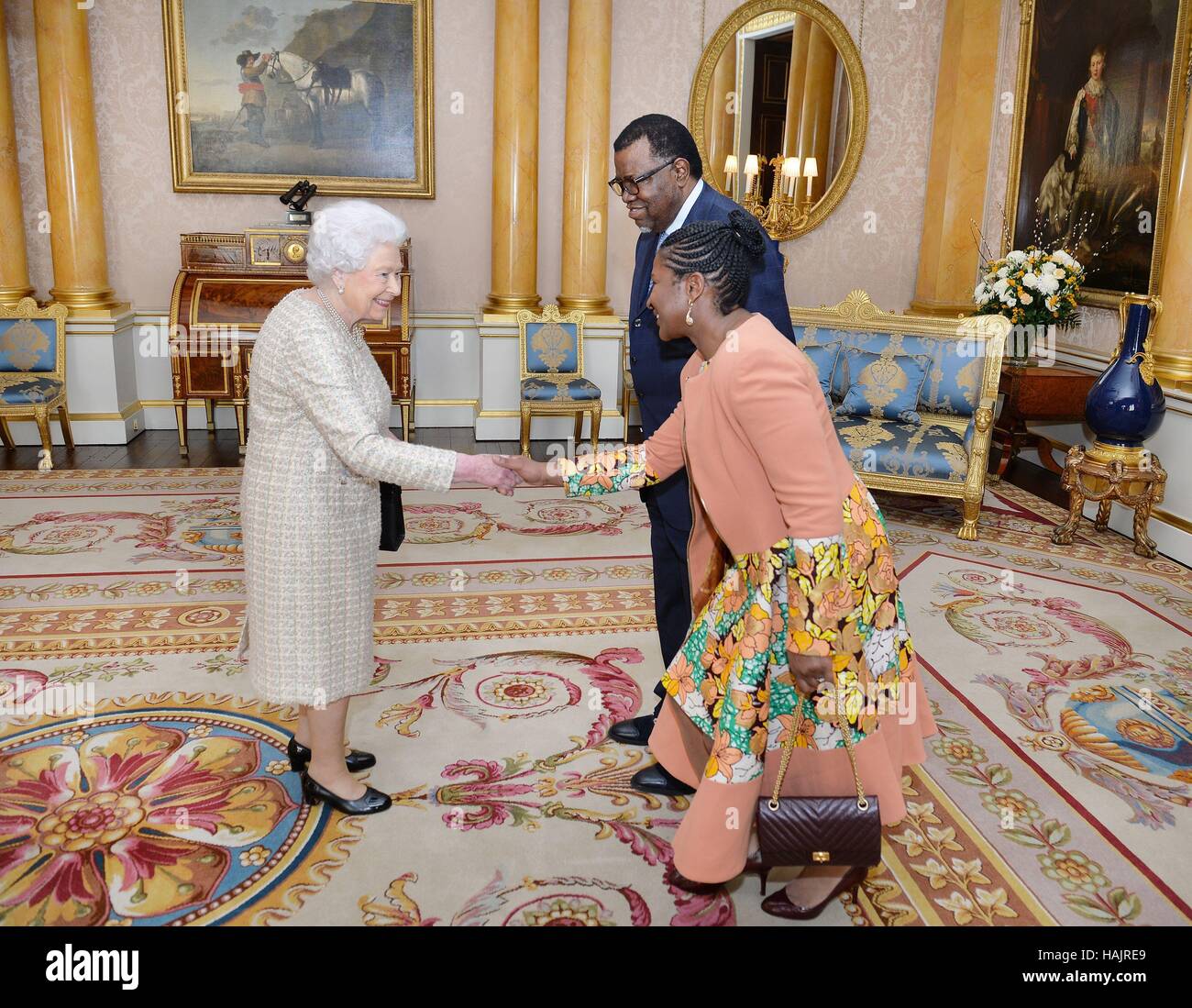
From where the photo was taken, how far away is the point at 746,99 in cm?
870

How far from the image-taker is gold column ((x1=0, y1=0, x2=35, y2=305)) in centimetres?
748

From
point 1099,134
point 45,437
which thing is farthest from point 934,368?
point 45,437

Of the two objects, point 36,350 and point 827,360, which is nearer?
point 827,360

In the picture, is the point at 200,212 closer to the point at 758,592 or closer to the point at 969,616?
the point at 969,616

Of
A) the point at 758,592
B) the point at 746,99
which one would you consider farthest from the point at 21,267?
the point at 758,592

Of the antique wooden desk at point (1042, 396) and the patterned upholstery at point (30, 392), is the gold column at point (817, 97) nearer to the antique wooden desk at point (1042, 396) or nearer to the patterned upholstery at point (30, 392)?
the antique wooden desk at point (1042, 396)

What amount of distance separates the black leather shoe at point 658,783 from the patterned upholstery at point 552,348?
5199 mm

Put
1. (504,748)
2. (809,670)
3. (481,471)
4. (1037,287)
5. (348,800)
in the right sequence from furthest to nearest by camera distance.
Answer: (1037,287)
(504,748)
(348,800)
(481,471)
(809,670)

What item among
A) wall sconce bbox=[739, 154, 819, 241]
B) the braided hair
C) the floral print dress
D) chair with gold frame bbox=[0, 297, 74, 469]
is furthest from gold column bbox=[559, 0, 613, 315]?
the floral print dress

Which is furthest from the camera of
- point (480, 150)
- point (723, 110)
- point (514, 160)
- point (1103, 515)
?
point (723, 110)

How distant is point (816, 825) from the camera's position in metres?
2.35

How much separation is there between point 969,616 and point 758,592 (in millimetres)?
2920

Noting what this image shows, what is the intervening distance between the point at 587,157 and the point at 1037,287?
3624mm

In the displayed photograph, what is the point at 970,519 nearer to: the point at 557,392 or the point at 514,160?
the point at 557,392
